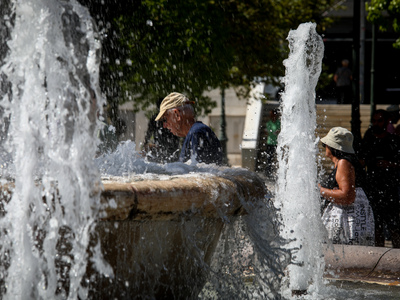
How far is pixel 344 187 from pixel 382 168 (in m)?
2.72

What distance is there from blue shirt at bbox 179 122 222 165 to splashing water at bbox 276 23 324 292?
0.62 m

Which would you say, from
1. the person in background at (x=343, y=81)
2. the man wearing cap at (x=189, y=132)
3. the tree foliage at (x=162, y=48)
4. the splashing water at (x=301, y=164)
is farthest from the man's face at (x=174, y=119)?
the person in background at (x=343, y=81)

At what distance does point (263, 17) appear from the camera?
15.1 m

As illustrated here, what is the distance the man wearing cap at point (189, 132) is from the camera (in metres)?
4.65

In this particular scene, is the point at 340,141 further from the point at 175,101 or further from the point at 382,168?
the point at 382,168

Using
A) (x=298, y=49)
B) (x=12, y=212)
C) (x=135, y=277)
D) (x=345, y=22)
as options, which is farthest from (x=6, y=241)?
(x=345, y=22)

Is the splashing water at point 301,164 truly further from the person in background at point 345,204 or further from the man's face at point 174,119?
the man's face at point 174,119

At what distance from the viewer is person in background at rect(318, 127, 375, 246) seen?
197 inches

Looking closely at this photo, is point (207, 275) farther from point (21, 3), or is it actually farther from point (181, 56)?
point (181, 56)

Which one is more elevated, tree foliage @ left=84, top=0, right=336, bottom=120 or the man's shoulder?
tree foliage @ left=84, top=0, right=336, bottom=120

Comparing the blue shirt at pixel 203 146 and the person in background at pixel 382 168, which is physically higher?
the blue shirt at pixel 203 146

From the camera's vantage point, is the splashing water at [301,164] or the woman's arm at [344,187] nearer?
the splashing water at [301,164]

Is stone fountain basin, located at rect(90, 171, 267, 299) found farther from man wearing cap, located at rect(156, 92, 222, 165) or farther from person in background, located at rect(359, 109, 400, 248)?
person in background, located at rect(359, 109, 400, 248)

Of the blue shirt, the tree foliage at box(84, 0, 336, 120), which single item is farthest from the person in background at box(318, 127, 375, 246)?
the tree foliage at box(84, 0, 336, 120)
